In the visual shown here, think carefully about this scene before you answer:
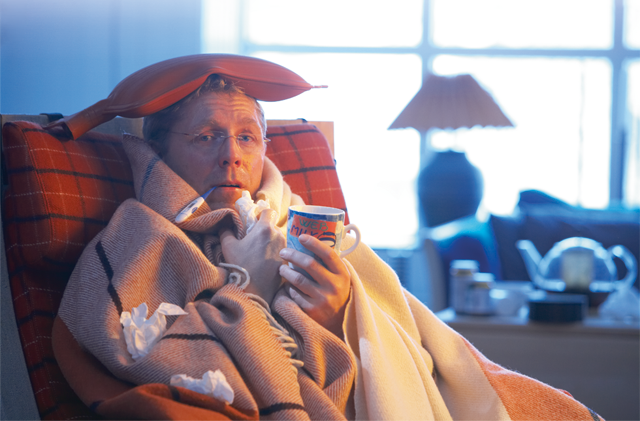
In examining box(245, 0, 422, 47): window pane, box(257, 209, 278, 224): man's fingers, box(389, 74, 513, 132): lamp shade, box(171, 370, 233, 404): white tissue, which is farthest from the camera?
box(245, 0, 422, 47): window pane

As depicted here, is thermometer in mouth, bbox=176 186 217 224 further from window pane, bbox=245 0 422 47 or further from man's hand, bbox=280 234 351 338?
window pane, bbox=245 0 422 47

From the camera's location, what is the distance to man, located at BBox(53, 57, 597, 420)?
2.77 ft

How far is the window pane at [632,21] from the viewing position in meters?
4.03

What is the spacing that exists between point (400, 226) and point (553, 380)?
2393 mm

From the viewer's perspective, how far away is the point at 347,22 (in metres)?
4.16

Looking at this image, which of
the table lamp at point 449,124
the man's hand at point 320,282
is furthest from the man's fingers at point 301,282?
the table lamp at point 449,124

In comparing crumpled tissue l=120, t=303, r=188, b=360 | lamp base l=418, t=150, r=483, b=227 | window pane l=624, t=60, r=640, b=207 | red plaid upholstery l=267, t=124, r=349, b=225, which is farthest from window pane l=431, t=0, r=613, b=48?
crumpled tissue l=120, t=303, r=188, b=360

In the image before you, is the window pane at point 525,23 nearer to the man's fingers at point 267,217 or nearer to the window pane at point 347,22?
the window pane at point 347,22

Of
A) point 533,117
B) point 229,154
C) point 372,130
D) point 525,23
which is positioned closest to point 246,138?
point 229,154

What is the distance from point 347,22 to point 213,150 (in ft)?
10.8

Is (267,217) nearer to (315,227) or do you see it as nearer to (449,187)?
(315,227)

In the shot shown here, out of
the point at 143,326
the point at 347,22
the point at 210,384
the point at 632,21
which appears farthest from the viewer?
the point at 347,22

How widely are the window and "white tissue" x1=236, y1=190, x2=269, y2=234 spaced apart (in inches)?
117

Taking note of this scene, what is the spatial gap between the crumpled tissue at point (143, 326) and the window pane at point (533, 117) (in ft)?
11.3
